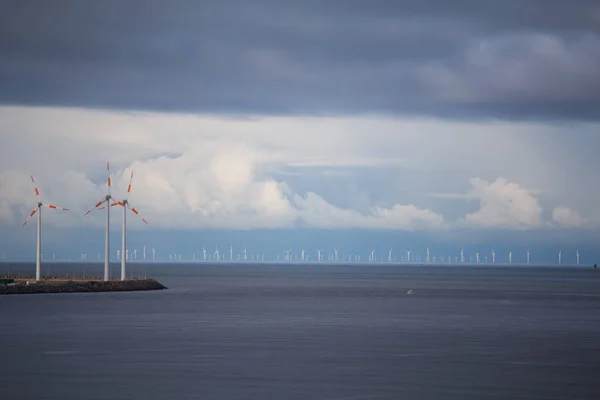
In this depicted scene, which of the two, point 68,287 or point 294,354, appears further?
point 68,287

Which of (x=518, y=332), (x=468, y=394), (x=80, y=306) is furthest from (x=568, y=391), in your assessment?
(x=80, y=306)

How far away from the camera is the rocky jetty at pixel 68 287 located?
134 meters

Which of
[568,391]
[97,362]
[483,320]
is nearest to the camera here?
[568,391]

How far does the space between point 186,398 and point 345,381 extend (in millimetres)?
8142

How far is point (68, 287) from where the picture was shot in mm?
139000

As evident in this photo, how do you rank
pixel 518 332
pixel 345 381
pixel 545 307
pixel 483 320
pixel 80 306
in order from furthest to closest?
1. pixel 545 307
2. pixel 80 306
3. pixel 483 320
4. pixel 518 332
5. pixel 345 381

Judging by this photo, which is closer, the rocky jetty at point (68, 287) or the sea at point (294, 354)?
the sea at point (294, 354)

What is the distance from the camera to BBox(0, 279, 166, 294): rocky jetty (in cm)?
13438

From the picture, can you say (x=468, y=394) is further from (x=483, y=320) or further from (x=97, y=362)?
(x=483, y=320)

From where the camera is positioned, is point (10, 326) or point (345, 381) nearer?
point (345, 381)

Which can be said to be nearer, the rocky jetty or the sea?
the sea

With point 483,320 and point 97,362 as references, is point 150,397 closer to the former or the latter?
point 97,362

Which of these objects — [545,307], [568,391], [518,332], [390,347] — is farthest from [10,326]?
[545,307]

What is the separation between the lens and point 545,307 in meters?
115
